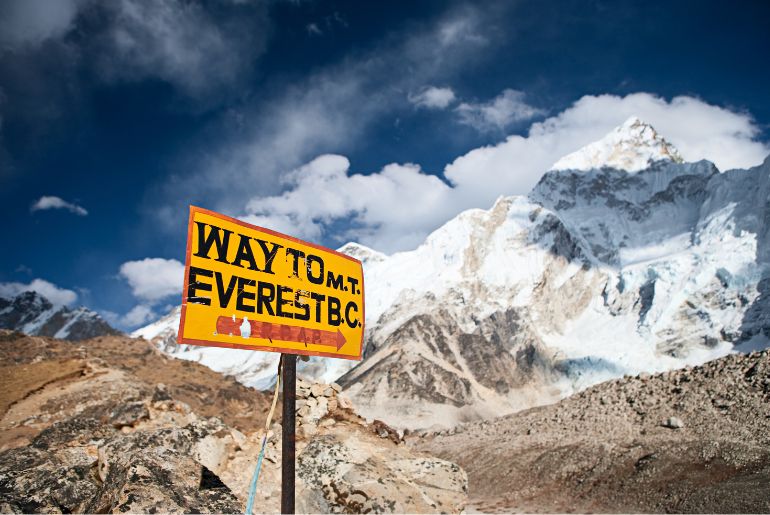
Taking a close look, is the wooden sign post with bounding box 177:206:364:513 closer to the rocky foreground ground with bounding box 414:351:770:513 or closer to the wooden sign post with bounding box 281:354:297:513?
the wooden sign post with bounding box 281:354:297:513

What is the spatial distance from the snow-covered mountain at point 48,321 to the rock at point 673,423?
674 ft

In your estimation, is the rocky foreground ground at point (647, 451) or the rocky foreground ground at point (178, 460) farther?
the rocky foreground ground at point (647, 451)

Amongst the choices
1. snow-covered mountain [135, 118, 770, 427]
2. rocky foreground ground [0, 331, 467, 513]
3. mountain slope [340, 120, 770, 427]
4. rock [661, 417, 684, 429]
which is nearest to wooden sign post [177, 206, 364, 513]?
rocky foreground ground [0, 331, 467, 513]

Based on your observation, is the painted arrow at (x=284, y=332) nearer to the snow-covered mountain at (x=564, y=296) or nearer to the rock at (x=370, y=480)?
the rock at (x=370, y=480)

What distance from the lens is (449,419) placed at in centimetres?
9756

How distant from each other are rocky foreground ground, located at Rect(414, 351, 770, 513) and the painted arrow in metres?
16.3

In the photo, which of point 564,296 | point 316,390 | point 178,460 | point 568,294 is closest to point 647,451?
point 316,390

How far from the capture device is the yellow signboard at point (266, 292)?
402cm

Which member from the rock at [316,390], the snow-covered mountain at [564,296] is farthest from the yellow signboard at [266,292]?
the snow-covered mountain at [564,296]

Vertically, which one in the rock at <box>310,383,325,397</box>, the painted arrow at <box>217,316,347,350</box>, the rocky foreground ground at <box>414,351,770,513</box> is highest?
the rock at <box>310,383,325,397</box>

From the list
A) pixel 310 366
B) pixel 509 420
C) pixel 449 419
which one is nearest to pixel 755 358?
pixel 509 420

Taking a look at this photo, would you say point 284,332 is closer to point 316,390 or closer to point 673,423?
point 316,390

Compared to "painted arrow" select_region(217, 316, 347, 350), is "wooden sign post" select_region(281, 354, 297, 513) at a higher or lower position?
lower

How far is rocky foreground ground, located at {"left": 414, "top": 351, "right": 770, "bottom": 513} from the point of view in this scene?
16.9m
